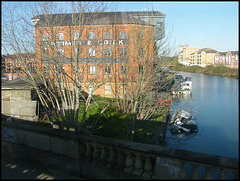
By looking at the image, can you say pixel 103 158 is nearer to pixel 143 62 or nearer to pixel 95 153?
pixel 95 153

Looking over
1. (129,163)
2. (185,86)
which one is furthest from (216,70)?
(185,86)

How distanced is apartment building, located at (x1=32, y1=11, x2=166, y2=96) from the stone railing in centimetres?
233

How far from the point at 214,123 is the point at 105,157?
39.3ft

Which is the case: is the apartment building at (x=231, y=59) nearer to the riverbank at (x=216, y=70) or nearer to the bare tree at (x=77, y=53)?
the riverbank at (x=216, y=70)

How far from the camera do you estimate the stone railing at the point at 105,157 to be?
3.04 meters

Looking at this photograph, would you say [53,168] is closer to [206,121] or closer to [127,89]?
[127,89]

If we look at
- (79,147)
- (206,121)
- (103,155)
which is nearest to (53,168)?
(79,147)

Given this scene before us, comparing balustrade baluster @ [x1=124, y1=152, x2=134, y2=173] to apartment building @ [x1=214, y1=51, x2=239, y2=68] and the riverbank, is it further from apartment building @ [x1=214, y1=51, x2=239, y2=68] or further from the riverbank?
apartment building @ [x1=214, y1=51, x2=239, y2=68]

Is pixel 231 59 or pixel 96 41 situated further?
pixel 96 41

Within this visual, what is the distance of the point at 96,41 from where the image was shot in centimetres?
676

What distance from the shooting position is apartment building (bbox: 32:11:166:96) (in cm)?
628

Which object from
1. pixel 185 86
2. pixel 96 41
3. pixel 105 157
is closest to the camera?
pixel 105 157

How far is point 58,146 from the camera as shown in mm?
4262

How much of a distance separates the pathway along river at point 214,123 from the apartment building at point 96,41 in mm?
3725
